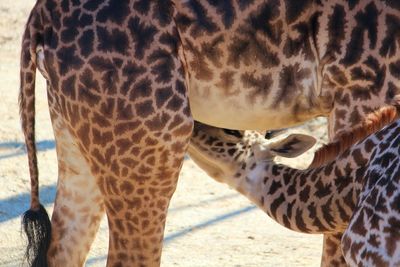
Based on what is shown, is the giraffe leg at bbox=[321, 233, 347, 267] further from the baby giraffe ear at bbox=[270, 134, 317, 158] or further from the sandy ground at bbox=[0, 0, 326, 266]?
the sandy ground at bbox=[0, 0, 326, 266]

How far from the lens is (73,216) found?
5887mm

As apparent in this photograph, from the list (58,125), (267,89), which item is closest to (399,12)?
(267,89)

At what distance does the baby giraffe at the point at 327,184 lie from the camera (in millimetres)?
4590

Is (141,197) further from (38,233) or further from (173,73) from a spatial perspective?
(38,233)

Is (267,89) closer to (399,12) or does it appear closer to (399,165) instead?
(399,12)

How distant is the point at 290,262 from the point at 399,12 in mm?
2074

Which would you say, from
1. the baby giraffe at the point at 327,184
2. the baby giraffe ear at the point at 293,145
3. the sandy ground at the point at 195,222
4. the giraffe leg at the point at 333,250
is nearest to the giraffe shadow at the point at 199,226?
the sandy ground at the point at 195,222

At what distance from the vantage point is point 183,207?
25.6 feet

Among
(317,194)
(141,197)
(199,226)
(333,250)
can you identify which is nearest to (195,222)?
(199,226)

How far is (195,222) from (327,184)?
2.40 meters

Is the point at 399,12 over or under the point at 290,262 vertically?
over

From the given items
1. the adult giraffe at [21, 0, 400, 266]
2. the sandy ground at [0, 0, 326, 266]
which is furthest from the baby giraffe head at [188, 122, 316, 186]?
the sandy ground at [0, 0, 326, 266]

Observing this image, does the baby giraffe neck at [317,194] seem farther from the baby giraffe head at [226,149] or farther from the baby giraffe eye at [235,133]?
the baby giraffe eye at [235,133]

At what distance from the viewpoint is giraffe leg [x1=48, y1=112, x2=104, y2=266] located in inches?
230
